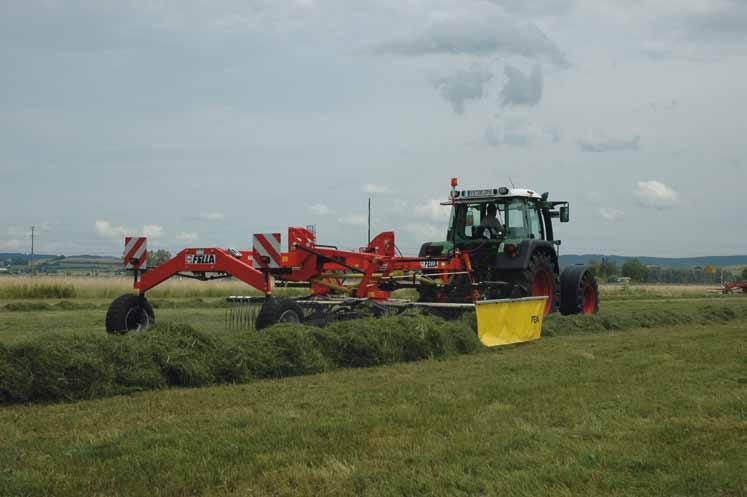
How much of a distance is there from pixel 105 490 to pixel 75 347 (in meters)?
3.02

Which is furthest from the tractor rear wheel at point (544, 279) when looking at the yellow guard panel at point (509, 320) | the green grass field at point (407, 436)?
the green grass field at point (407, 436)

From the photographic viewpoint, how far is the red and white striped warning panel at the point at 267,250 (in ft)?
35.9

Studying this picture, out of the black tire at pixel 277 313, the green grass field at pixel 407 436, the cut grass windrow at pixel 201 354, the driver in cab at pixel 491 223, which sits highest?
the driver in cab at pixel 491 223

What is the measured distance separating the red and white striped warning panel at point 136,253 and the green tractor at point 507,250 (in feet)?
15.4

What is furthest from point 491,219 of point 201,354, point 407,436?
point 407,436

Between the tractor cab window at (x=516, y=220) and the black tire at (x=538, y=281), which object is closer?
the black tire at (x=538, y=281)

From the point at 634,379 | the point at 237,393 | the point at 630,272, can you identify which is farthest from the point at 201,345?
the point at 630,272

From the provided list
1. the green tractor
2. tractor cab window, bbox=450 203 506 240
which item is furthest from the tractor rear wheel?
tractor cab window, bbox=450 203 506 240

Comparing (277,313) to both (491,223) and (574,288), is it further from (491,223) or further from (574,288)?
(574,288)

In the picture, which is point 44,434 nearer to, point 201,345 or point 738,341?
point 201,345

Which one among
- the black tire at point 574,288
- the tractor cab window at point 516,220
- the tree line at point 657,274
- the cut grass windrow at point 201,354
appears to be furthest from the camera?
the tree line at point 657,274

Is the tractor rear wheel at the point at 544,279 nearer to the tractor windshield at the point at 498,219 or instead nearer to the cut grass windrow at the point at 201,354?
the tractor windshield at the point at 498,219

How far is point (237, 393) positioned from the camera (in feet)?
22.9

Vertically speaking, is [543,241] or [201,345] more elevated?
[543,241]
